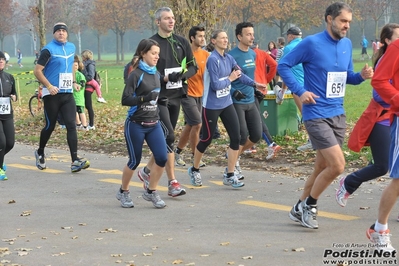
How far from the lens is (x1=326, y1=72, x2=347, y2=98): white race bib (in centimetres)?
733

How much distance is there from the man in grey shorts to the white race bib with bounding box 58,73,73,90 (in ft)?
15.4

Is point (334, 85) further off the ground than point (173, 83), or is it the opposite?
point (334, 85)

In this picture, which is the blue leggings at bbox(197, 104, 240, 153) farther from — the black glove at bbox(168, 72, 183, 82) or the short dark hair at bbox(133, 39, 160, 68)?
the short dark hair at bbox(133, 39, 160, 68)

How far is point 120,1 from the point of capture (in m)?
73.6

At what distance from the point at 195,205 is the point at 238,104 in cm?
169

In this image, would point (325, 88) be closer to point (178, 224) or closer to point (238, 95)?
point (178, 224)

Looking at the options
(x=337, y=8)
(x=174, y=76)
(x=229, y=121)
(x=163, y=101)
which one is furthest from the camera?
(x=229, y=121)

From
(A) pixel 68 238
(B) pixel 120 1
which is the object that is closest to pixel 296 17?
(B) pixel 120 1

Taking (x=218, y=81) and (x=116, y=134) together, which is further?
(x=116, y=134)

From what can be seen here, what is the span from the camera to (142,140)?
8.70 m

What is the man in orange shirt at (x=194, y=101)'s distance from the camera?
445 inches

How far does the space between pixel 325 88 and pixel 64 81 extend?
5.04 meters

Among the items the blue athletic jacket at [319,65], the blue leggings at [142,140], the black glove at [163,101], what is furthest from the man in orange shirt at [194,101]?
the blue athletic jacket at [319,65]

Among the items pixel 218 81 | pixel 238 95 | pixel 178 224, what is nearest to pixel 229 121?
pixel 238 95
